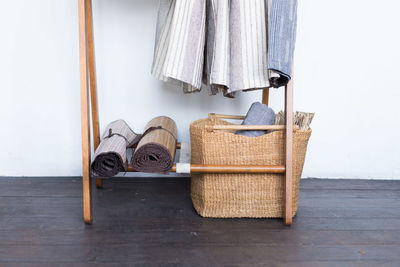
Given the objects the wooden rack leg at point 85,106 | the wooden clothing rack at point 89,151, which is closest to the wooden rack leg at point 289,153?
the wooden clothing rack at point 89,151

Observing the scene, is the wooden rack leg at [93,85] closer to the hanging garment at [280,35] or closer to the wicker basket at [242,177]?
→ the wicker basket at [242,177]

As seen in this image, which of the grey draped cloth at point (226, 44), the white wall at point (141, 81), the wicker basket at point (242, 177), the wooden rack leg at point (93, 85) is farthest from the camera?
the white wall at point (141, 81)

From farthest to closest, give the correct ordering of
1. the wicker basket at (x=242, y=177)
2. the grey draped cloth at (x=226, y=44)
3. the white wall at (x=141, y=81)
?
the white wall at (x=141, y=81) < the wicker basket at (x=242, y=177) < the grey draped cloth at (x=226, y=44)

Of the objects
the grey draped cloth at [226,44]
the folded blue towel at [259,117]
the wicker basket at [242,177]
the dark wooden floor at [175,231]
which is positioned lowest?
the dark wooden floor at [175,231]

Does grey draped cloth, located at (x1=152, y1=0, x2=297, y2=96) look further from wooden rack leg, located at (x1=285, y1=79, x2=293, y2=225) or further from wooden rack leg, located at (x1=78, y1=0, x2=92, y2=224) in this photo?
wooden rack leg, located at (x1=78, y1=0, x2=92, y2=224)

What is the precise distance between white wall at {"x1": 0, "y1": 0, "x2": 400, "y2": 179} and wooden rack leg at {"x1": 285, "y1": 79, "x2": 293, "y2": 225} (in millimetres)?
572

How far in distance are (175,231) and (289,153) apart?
22.1 inches

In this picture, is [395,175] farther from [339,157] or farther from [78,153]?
[78,153]

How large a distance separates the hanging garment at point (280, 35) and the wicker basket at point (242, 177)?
1.01 ft

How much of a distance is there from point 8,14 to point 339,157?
2.02 m

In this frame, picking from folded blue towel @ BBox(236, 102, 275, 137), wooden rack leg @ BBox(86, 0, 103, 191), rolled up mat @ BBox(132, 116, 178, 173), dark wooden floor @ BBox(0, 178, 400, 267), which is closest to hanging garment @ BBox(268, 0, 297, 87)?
folded blue towel @ BBox(236, 102, 275, 137)

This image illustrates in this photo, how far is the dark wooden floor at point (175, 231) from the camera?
1229mm

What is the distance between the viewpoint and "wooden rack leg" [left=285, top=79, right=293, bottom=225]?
1447mm

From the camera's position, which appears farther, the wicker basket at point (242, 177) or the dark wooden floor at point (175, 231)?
the wicker basket at point (242, 177)
